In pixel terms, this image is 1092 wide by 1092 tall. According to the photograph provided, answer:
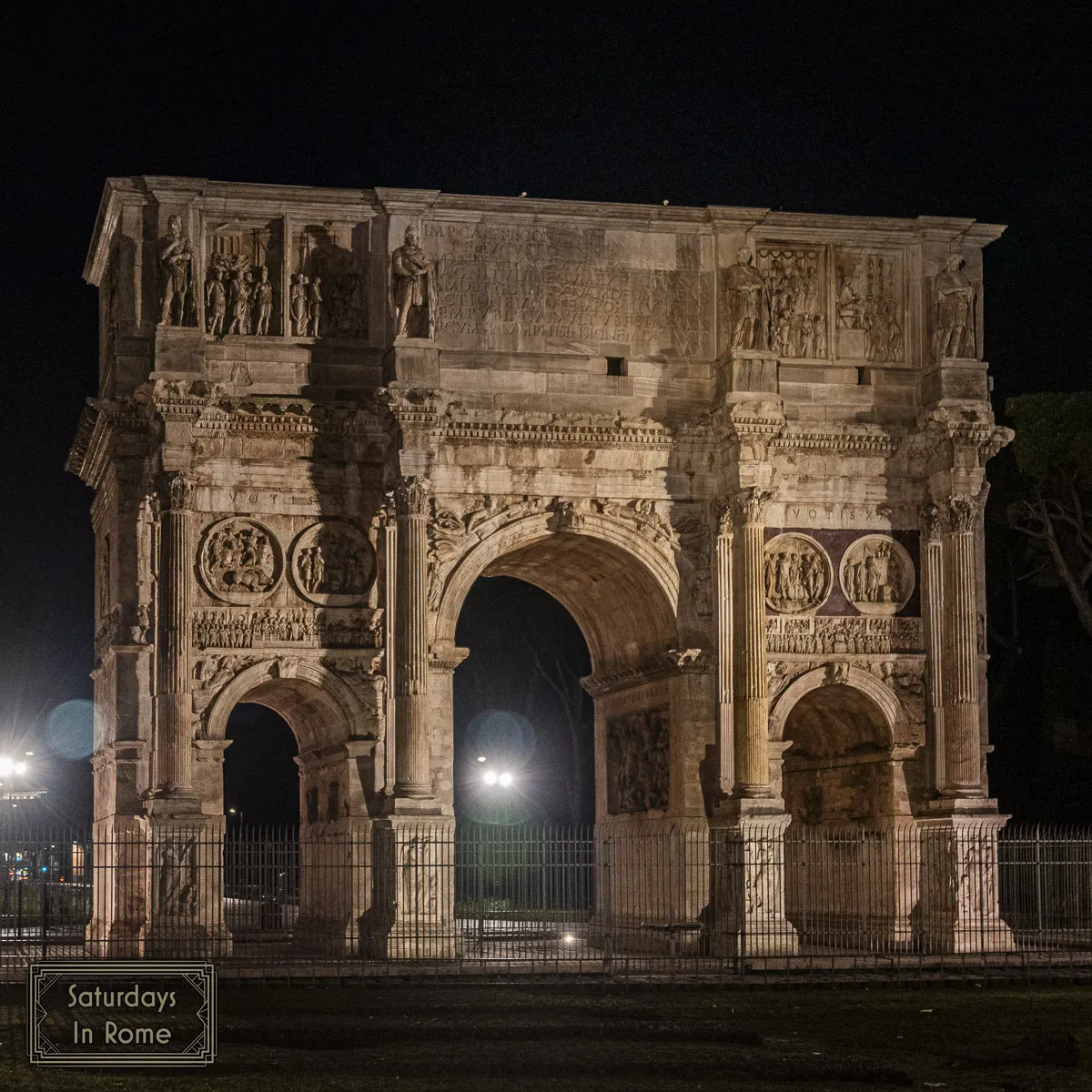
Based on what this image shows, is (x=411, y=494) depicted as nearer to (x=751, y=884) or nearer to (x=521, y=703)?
(x=751, y=884)

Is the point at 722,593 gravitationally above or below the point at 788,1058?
above

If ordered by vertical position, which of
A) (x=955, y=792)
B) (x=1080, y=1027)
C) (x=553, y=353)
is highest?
(x=553, y=353)

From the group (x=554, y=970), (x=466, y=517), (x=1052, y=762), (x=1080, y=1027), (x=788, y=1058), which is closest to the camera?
(x=788, y=1058)

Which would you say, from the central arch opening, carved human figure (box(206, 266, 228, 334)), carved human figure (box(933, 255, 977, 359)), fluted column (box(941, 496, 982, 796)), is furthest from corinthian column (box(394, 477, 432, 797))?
the central arch opening

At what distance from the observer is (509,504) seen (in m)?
31.7

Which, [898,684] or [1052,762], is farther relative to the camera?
[1052,762]

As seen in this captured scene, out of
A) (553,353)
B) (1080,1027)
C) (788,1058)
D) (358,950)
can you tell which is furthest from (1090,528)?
(788,1058)

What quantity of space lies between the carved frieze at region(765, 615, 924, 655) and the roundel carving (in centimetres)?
713

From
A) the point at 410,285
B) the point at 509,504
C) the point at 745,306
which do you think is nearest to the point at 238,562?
the point at 509,504

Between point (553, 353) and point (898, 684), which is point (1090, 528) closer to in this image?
point (898, 684)

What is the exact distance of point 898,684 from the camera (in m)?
32.7

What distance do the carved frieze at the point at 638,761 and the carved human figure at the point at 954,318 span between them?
6.69m

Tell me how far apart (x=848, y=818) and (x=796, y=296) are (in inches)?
310

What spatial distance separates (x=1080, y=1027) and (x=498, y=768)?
1541 inches
